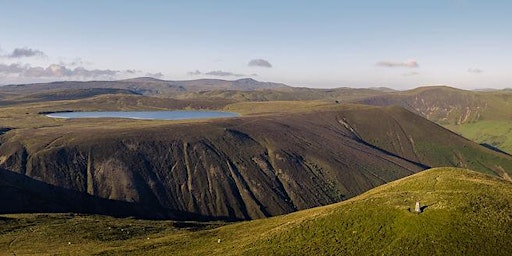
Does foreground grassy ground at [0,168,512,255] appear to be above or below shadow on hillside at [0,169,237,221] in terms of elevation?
above

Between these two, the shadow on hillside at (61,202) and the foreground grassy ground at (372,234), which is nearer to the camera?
the foreground grassy ground at (372,234)

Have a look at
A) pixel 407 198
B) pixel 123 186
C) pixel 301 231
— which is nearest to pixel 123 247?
pixel 301 231

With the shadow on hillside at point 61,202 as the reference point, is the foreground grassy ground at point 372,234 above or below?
above

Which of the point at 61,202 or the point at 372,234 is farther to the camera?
the point at 61,202

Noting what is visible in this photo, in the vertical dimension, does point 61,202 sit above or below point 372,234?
below

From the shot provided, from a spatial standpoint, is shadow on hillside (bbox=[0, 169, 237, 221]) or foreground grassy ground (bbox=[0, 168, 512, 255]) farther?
shadow on hillside (bbox=[0, 169, 237, 221])
